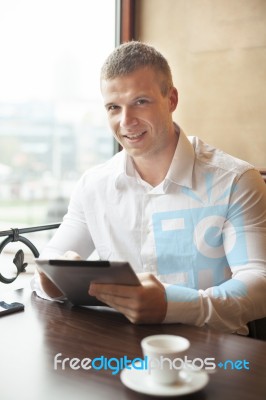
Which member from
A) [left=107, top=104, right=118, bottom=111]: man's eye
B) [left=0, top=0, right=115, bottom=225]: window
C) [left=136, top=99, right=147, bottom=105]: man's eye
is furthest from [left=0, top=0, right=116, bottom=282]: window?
[left=136, top=99, right=147, bottom=105]: man's eye

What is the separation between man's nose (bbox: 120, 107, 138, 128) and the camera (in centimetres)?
179

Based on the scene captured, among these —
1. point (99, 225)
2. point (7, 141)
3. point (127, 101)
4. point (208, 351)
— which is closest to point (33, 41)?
point (7, 141)

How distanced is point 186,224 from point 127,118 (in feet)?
1.44

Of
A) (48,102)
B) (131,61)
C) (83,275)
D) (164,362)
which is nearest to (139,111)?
(131,61)

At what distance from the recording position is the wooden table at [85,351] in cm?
92

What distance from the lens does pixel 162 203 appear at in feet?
5.90

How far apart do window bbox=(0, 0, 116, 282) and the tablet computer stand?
807mm

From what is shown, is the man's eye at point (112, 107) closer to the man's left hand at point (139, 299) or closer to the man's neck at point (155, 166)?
the man's neck at point (155, 166)

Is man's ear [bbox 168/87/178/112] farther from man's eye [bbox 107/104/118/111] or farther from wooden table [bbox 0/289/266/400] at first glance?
wooden table [bbox 0/289/266/400]

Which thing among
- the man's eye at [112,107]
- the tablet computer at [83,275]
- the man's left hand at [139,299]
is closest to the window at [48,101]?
the man's eye at [112,107]

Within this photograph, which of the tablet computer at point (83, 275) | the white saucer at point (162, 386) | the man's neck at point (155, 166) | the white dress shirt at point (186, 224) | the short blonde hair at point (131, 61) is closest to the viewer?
the white saucer at point (162, 386)

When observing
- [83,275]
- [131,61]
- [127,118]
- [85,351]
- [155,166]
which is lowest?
[85,351]

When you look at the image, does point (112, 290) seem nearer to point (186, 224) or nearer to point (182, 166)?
point (186, 224)

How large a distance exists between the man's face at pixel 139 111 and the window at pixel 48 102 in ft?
2.05
